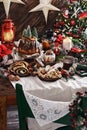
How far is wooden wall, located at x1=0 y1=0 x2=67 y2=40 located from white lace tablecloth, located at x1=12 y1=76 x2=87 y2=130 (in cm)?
137

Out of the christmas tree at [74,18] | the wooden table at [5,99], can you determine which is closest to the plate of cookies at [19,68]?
the wooden table at [5,99]

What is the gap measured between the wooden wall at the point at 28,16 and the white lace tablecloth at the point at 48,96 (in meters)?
1.37

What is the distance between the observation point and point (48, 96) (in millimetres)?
2141

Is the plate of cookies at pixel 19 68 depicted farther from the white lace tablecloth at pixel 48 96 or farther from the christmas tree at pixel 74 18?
the christmas tree at pixel 74 18

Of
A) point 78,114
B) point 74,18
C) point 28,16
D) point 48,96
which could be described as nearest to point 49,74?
point 48,96

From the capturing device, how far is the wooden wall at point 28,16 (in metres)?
3.50

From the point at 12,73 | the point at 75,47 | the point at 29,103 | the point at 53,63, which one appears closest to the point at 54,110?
the point at 29,103

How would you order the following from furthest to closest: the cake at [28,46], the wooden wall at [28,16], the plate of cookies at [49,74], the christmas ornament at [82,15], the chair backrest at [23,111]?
the wooden wall at [28,16] → the christmas ornament at [82,15] → the cake at [28,46] → the plate of cookies at [49,74] → the chair backrest at [23,111]

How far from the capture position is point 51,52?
8.50ft

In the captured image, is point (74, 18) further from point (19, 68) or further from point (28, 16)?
point (19, 68)

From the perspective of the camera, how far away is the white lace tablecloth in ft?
5.98

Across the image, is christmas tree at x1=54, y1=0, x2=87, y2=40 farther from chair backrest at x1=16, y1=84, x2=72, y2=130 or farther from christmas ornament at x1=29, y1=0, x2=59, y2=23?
chair backrest at x1=16, y1=84, x2=72, y2=130

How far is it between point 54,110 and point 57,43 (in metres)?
1.31

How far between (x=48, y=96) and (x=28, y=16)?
1.65m
